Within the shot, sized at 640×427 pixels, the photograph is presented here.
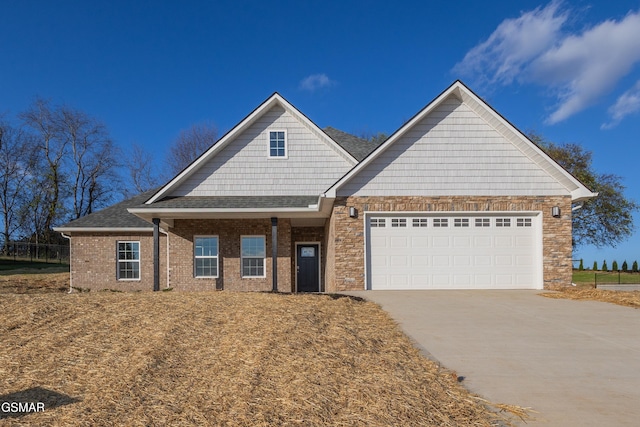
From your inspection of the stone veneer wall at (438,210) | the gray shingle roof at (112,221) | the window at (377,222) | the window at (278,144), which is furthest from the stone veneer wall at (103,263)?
the window at (377,222)

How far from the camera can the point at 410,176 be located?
12883mm

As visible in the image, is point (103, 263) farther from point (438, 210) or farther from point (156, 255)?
point (438, 210)

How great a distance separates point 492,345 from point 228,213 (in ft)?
31.8

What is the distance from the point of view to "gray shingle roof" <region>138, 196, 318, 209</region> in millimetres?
13398

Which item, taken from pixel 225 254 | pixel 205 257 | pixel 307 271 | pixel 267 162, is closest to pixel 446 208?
pixel 307 271

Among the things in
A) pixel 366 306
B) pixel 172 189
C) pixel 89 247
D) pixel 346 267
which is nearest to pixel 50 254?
pixel 89 247

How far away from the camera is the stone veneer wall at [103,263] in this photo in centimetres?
1625

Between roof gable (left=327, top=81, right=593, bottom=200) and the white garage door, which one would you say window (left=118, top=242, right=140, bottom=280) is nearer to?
roof gable (left=327, top=81, right=593, bottom=200)

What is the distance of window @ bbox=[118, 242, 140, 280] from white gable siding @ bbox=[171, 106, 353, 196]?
A: 3.78m

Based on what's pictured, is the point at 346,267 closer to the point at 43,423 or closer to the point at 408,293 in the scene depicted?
the point at 408,293

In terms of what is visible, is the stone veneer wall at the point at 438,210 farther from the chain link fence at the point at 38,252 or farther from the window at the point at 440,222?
the chain link fence at the point at 38,252

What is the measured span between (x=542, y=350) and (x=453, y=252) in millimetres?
7171

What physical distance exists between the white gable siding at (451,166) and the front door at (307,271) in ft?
15.6

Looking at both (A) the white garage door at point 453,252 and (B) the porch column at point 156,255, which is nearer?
(A) the white garage door at point 453,252
